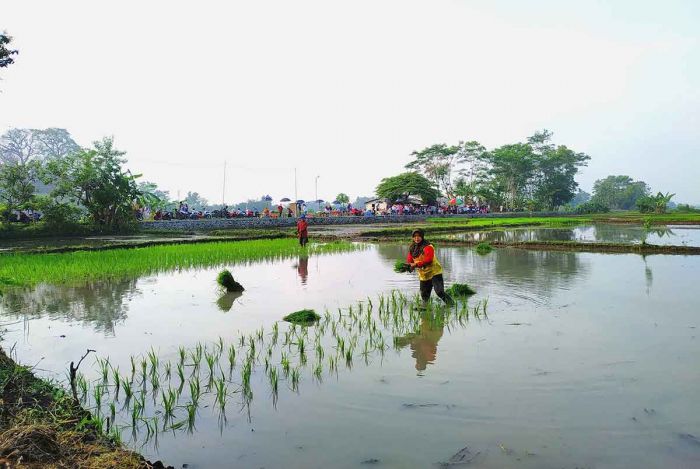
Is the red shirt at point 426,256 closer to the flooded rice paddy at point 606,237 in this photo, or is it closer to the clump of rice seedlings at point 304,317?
the clump of rice seedlings at point 304,317

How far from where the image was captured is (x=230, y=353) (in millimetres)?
5105

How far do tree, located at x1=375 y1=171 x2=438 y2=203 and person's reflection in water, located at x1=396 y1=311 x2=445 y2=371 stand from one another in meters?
38.6

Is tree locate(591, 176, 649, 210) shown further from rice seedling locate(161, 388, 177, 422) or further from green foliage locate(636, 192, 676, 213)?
rice seedling locate(161, 388, 177, 422)

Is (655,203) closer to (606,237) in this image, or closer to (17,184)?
(606,237)

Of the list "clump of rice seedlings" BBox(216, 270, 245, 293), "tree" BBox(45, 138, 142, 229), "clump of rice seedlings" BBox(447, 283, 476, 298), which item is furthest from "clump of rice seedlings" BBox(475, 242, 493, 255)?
"tree" BBox(45, 138, 142, 229)

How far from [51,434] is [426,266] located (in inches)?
214

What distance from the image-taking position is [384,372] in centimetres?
467

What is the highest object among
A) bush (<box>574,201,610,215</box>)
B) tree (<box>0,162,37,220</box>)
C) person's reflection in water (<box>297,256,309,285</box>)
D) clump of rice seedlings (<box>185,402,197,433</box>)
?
tree (<box>0,162,37,220</box>)

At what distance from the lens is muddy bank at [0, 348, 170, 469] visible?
2709mm

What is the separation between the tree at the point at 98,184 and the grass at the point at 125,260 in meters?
9.14

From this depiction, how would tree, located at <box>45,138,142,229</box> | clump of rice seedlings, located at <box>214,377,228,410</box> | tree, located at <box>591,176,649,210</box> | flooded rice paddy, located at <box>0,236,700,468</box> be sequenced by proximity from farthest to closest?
tree, located at <box>591,176,649,210</box> < tree, located at <box>45,138,142,229</box> < clump of rice seedlings, located at <box>214,377,228,410</box> < flooded rice paddy, located at <box>0,236,700,468</box>

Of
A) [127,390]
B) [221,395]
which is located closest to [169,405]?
[221,395]

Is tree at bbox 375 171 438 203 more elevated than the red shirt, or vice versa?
tree at bbox 375 171 438 203

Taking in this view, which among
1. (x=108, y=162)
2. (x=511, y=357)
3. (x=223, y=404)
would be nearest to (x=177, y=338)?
(x=223, y=404)
